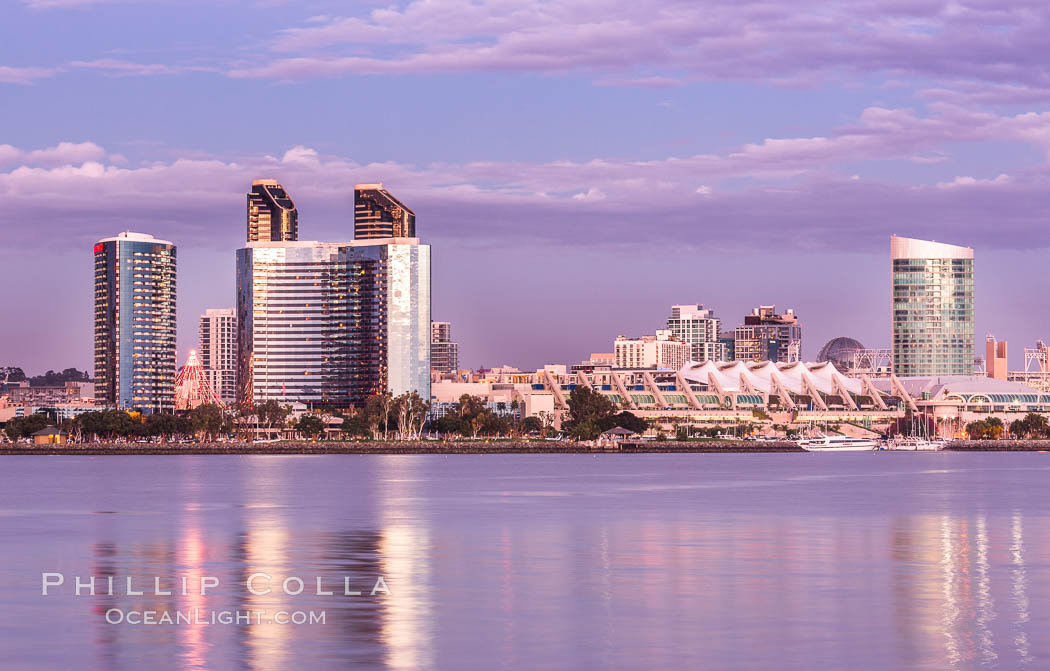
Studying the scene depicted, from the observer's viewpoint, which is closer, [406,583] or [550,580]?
[406,583]

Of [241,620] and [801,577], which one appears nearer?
[241,620]

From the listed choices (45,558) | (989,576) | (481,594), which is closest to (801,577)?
(989,576)

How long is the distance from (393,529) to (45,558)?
682 inches

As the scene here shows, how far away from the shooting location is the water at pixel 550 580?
31.3 meters

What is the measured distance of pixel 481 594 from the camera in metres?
41.0

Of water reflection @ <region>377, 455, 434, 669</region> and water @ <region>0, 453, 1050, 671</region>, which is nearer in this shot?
water @ <region>0, 453, 1050, 671</region>

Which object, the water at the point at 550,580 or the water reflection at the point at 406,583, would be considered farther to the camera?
the water reflection at the point at 406,583

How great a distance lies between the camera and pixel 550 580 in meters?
44.3

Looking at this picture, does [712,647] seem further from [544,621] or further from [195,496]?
[195,496]

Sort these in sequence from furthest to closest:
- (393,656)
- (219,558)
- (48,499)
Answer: (48,499) < (219,558) < (393,656)

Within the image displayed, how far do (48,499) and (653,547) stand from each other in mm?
53875

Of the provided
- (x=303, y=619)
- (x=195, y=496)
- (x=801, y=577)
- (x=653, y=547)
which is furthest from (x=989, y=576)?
(x=195, y=496)

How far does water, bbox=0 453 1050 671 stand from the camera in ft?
103

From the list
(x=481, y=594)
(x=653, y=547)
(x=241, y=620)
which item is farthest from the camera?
(x=653, y=547)
